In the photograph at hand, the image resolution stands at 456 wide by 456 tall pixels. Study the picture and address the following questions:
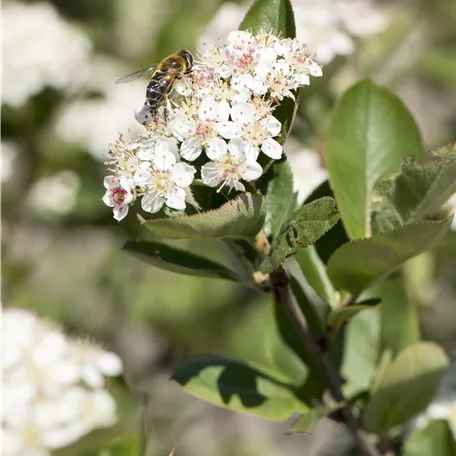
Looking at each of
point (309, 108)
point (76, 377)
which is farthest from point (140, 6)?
point (76, 377)

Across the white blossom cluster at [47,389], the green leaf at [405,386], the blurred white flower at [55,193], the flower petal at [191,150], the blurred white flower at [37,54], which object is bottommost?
the blurred white flower at [55,193]

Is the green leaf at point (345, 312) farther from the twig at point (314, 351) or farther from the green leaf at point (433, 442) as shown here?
the green leaf at point (433, 442)

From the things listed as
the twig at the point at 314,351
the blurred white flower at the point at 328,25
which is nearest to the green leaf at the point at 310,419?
the twig at the point at 314,351

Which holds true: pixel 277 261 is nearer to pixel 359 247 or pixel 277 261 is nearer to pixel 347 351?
Result: pixel 359 247

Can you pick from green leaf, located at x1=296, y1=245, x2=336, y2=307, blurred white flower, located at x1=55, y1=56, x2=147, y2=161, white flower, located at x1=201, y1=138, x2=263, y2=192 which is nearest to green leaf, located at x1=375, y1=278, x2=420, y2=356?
green leaf, located at x1=296, y1=245, x2=336, y2=307

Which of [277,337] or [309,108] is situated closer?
[277,337]

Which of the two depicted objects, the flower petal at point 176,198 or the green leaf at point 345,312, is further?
the green leaf at point 345,312

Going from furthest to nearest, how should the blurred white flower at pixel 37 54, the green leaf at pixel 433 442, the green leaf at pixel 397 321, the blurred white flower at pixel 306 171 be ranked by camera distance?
the blurred white flower at pixel 37 54 < the blurred white flower at pixel 306 171 < the green leaf at pixel 397 321 < the green leaf at pixel 433 442
